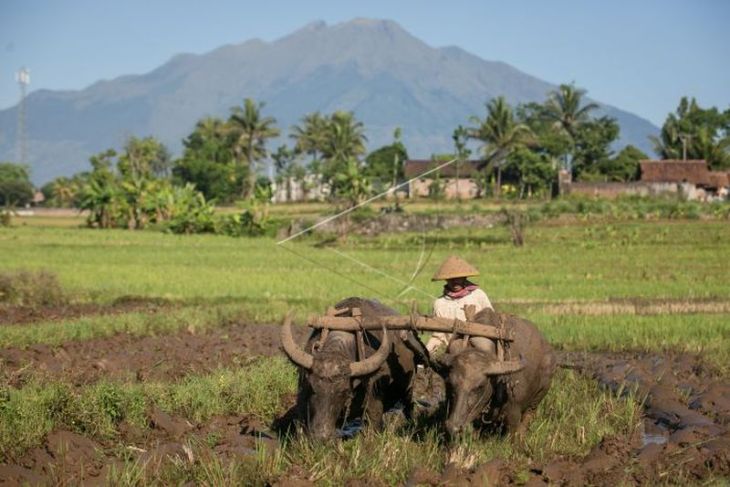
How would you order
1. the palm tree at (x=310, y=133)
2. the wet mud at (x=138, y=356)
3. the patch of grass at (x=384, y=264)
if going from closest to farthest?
the wet mud at (x=138, y=356), the patch of grass at (x=384, y=264), the palm tree at (x=310, y=133)

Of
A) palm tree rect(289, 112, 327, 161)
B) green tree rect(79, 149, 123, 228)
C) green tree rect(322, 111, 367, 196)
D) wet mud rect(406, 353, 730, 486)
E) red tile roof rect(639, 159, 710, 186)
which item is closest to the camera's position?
wet mud rect(406, 353, 730, 486)

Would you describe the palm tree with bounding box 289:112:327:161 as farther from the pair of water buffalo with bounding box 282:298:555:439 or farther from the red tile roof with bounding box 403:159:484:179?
the pair of water buffalo with bounding box 282:298:555:439

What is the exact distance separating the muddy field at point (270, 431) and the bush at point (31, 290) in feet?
18.1

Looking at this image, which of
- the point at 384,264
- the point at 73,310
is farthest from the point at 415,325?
the point at 384,264

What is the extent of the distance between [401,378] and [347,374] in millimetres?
1293

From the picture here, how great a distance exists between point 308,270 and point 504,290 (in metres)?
6.60

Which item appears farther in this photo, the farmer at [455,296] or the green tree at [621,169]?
the green tree at [621,169]

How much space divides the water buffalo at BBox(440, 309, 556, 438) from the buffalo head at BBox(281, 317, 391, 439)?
1.84 feet

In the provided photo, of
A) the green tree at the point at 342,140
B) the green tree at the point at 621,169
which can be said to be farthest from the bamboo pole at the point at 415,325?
the green tree at the point at 342,140

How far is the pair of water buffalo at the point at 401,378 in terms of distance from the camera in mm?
6816

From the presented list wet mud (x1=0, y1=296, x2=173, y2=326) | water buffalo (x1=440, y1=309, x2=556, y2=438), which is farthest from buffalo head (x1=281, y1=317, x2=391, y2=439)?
wet mud (x1=0, y1=296, x2=173, y2=326)

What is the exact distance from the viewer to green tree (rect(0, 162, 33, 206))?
95312mm

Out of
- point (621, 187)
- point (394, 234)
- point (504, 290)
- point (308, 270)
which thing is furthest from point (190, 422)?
point (621, 187)

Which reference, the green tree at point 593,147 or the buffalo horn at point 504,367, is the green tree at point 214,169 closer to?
the green tree at point 593,147
